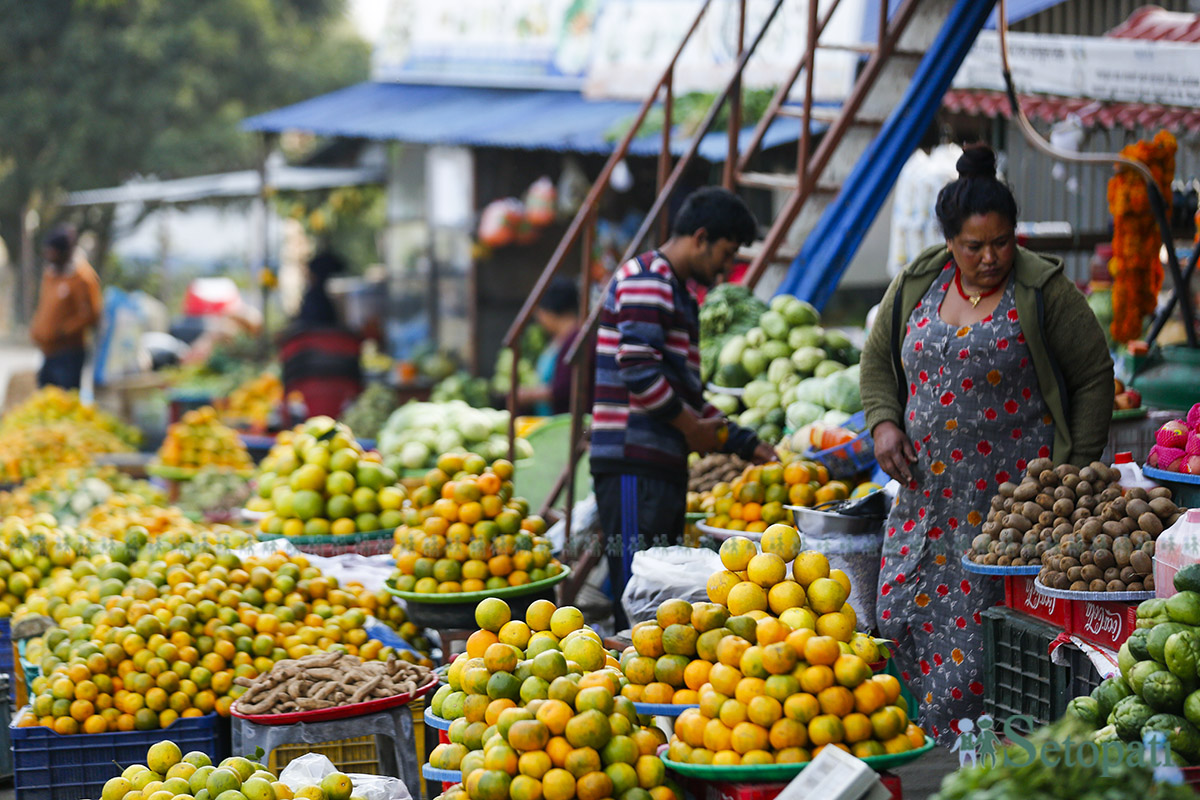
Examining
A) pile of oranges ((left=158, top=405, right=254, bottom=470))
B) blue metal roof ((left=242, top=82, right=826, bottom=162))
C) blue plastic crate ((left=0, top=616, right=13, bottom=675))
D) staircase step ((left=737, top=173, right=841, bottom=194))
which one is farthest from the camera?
blue metal roof ((left=242, top=82, right=826, bottom=162))

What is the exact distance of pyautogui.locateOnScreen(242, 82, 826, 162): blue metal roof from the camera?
997 cm

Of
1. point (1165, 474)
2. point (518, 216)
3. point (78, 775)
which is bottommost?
point (78, 775)

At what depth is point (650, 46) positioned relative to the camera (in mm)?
11422

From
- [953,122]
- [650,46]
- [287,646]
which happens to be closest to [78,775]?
[287,646]

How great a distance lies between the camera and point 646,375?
14.4ft

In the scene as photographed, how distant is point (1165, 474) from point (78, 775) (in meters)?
3.31

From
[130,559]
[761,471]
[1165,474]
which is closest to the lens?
[1165,474]

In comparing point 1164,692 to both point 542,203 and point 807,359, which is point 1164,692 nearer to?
point 807,359

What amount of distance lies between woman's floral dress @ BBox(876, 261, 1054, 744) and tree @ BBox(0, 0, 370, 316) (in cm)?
1909

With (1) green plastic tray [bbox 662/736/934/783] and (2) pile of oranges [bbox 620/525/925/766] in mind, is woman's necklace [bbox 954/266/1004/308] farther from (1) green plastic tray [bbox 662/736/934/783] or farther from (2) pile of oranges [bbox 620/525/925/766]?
(1) green plastic tray [bbox 662/736/934/783]

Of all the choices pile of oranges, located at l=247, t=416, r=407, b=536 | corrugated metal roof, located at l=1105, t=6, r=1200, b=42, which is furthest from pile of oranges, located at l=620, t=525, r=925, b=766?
corrugated metal roof, located at l=1105, t=6, r=1200, b=42

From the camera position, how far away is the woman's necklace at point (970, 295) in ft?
12.1

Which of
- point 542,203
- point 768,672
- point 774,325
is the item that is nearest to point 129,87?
point 542,203

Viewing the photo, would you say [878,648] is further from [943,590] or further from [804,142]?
[804,142]
